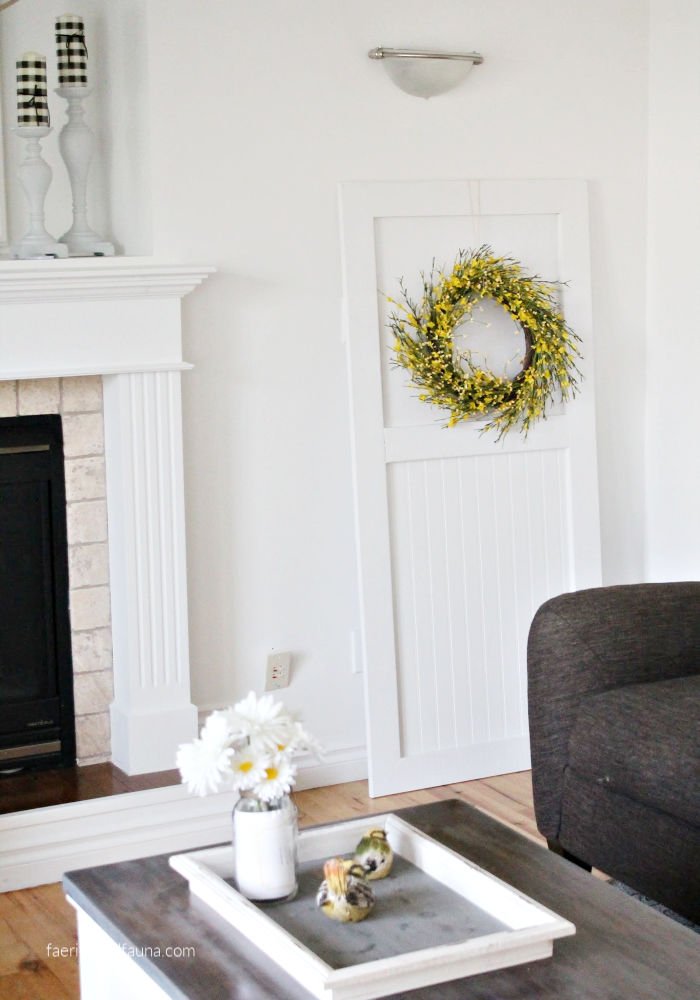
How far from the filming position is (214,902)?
5.98 ft

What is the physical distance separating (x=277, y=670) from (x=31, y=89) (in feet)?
5.53

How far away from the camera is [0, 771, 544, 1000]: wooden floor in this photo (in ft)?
8.30

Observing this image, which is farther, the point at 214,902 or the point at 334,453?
the point at 334,453

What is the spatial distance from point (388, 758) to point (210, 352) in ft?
4.08

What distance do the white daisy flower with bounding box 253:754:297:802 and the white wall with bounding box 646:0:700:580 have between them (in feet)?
7.87

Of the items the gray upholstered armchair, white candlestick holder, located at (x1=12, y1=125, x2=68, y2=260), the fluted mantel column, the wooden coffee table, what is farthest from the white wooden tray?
white candlestick holder, located at (x1=12, y1=125, x2=68, y2=260)

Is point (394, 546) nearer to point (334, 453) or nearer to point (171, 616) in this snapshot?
point (334, 453)

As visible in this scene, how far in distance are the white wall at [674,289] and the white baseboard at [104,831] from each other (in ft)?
5.39

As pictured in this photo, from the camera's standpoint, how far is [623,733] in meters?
2.57

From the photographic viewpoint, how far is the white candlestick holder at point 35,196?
10.7ft

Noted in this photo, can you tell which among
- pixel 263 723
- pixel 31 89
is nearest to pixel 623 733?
pixel 263 723

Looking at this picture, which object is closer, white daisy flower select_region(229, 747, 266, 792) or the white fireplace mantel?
white daisy flower select_region(229, 747, 266, 792)

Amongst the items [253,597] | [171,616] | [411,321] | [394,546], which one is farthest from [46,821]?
[411,321]

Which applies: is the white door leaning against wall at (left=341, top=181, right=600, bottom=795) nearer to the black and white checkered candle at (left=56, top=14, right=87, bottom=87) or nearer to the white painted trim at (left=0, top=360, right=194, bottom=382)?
the white painted trim at (left=0, top=360, right=194, bottom=382)
